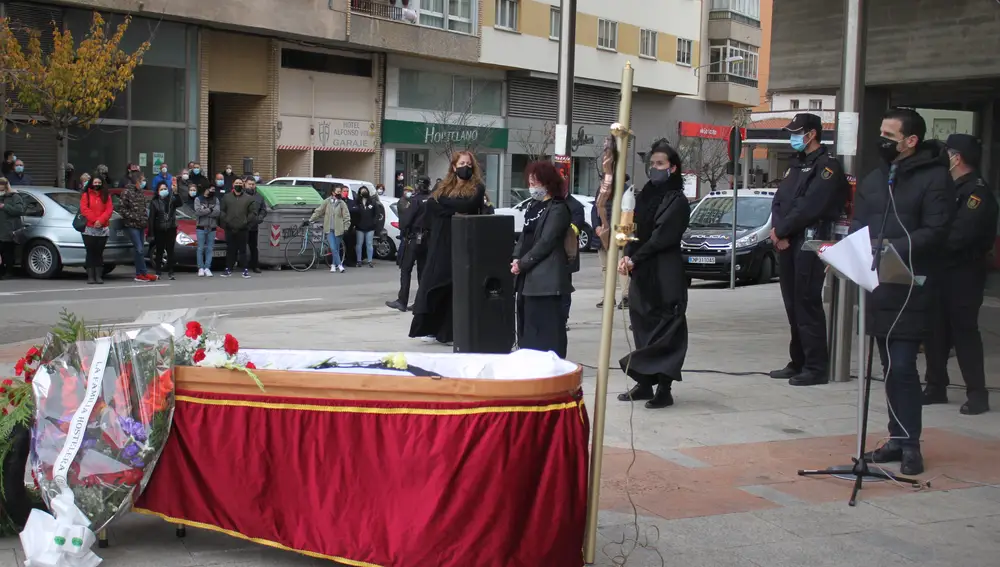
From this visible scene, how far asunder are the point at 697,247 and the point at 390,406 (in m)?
17.3

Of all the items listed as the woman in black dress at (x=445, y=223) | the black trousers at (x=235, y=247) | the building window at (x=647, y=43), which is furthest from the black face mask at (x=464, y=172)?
the building window at (x=647, y=43)

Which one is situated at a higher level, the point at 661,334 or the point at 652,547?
the point at 661,334

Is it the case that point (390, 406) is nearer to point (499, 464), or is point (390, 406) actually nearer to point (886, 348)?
point (499, 464)

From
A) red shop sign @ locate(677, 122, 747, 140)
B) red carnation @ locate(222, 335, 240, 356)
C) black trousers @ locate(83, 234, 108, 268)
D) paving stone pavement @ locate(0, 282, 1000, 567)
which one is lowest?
paving stone pavement @ locate(0, 282, 1000, 567)

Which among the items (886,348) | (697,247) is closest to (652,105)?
(697,247)

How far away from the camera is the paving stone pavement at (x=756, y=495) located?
17.3 feet

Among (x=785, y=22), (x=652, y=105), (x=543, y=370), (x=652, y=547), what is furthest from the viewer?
Answer: (x=652, y=105)

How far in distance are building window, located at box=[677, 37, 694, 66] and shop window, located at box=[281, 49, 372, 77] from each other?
19428 mm

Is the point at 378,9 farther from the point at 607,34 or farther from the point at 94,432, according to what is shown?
the point at 94,432

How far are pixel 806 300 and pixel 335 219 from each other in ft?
48.9

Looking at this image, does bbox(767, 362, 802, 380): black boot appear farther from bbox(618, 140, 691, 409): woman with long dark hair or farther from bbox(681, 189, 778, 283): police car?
bbox(681, 189, 778, 283): police car

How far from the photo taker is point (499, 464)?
15.0ft

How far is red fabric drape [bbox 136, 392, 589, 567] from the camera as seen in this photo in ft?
15.1

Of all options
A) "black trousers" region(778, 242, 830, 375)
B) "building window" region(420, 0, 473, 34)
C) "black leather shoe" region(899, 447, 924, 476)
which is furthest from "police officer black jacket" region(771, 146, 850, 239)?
"building window" region(420, 0, 473, 34)
